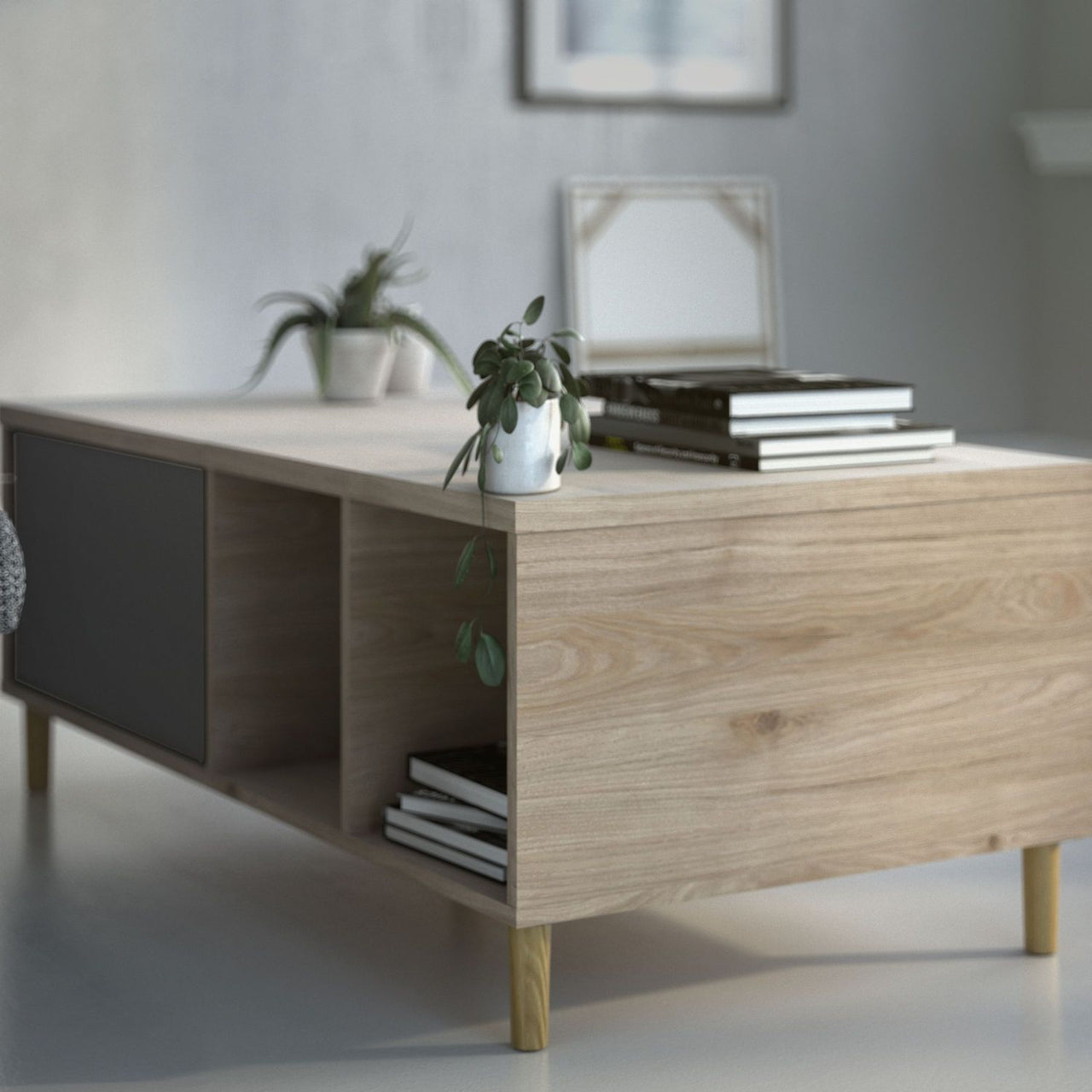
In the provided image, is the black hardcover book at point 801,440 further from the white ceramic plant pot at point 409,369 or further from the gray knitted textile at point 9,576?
the white ceramic plant pot at point 409,369

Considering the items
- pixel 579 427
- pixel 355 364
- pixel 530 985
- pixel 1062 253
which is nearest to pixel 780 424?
pixel 579 427

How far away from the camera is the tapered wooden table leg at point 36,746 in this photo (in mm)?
2732

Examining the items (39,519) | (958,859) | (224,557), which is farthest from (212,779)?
(958,859)

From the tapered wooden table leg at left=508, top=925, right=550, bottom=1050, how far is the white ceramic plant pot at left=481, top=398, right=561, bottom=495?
41 cm

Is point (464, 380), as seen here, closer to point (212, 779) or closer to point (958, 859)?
point (212, 779)

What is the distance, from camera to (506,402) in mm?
1690

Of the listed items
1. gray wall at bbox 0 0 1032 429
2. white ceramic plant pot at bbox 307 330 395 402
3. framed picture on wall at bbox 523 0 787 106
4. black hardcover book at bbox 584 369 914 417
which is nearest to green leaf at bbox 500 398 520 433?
black hardcover book at bbox 584 369 914 417

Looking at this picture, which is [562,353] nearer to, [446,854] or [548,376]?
[548,376]

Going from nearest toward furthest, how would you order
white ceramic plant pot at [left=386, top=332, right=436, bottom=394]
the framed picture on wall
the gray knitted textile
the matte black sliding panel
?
1. the gray knitted textile
2. the matte black sliding panel
3. white ceramic plant pot at [left=386, top=332, right=436, bottom=394]
4. the framed picture on wall

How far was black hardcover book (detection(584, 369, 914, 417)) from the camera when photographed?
1868mm

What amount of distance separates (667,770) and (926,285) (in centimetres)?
443

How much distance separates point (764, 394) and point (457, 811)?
520 mm

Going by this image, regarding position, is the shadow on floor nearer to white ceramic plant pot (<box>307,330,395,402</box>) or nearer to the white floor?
the white floor

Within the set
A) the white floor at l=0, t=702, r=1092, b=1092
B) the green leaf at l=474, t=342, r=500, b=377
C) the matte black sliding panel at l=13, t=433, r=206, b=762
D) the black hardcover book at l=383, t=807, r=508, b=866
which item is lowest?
the white floor at l=0, t=702, r=1092, b=1092
